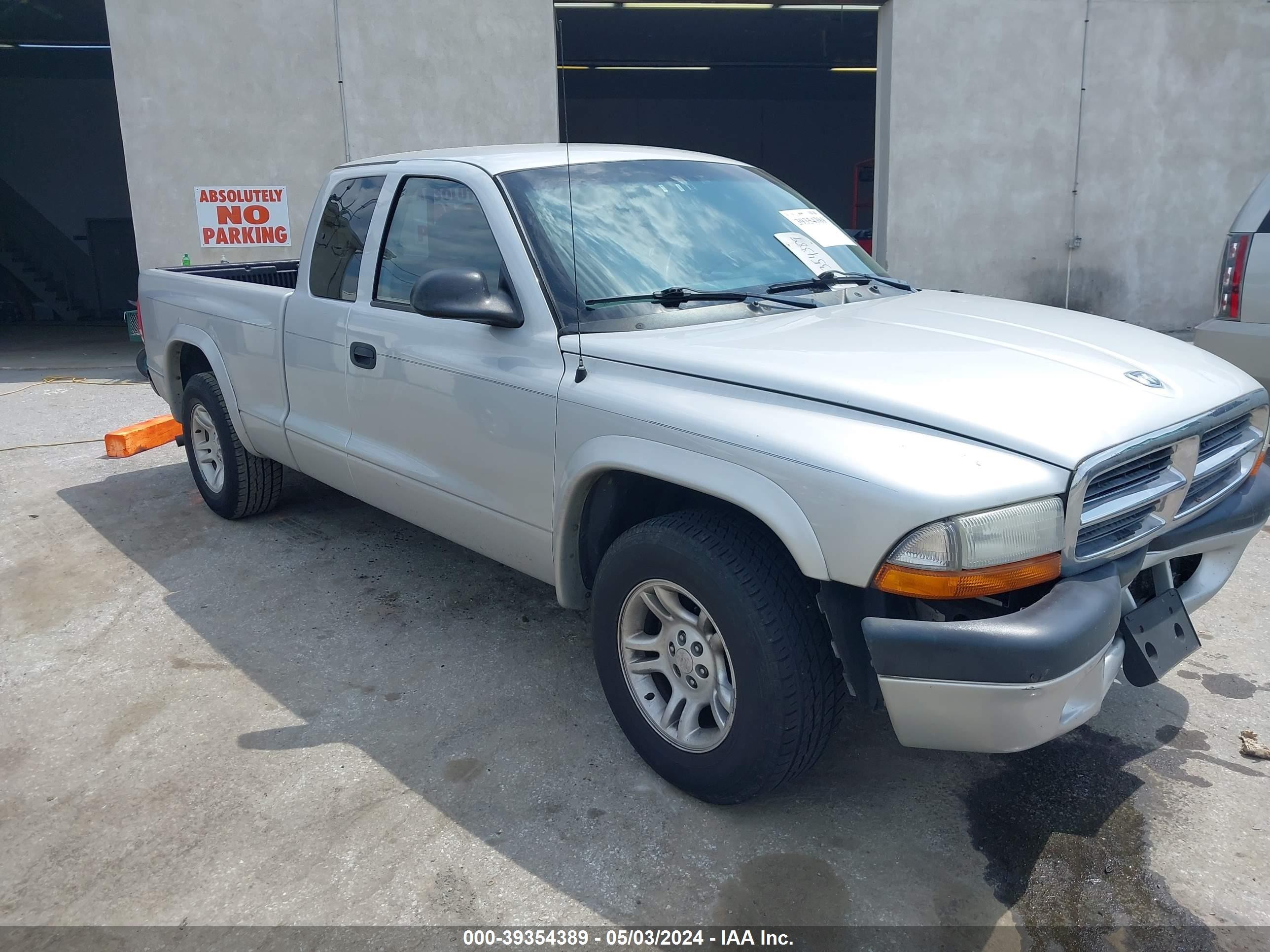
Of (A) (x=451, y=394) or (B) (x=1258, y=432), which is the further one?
(A) (x=451, y=394)

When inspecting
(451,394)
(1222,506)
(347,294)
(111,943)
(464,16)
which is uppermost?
(464,16)

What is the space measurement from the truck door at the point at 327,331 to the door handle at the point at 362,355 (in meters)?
0.06

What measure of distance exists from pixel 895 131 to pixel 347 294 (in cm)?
853

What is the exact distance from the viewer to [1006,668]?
2.29 m

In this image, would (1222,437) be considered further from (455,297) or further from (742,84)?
(742,84)

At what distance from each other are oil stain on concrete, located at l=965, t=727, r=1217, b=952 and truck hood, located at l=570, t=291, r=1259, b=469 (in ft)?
3.76

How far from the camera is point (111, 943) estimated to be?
8.36 ft

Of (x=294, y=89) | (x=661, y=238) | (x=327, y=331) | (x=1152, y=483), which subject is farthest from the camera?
(x=294, y=89)

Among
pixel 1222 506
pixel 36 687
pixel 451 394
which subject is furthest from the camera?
pixel 36 687

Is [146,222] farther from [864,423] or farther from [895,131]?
[864,423]

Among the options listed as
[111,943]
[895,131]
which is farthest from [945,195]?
[111,943]

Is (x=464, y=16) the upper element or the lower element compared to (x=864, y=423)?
upper

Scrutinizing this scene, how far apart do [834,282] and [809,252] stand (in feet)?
0.64

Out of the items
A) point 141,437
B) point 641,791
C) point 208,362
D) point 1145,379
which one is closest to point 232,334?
point 208,362
